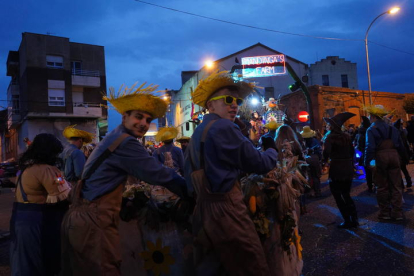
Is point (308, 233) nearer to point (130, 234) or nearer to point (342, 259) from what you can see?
point (342, 259)

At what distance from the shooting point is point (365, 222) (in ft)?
19.7

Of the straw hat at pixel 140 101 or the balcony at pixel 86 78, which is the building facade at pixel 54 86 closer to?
the balcony at pixel 86 78

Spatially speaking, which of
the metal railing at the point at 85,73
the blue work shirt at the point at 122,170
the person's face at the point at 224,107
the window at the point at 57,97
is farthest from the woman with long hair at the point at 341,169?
the metal railing at the point at 85,73

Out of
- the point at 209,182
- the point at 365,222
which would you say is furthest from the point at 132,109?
the point at 365,222

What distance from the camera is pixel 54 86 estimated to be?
101 ft

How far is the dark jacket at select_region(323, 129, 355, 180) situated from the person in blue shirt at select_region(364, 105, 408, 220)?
66cm

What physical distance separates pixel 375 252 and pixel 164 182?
3.61m

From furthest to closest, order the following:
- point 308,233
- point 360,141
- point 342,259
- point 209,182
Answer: point 360,141 → point 308,233 → point 342,259 → point 209,182

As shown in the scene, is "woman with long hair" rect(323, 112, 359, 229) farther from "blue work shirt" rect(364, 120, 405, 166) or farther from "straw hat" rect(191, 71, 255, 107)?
"straw hat" rect(191, 71, 255, 107)

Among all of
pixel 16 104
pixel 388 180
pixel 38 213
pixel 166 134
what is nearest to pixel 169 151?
pixel 166 134

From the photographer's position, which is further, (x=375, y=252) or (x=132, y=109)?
(x=375, y=252)

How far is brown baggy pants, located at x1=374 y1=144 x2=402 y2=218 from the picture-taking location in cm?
593

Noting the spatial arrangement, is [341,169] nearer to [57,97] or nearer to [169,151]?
[169,151]

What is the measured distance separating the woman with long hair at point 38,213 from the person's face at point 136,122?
1131 mm
